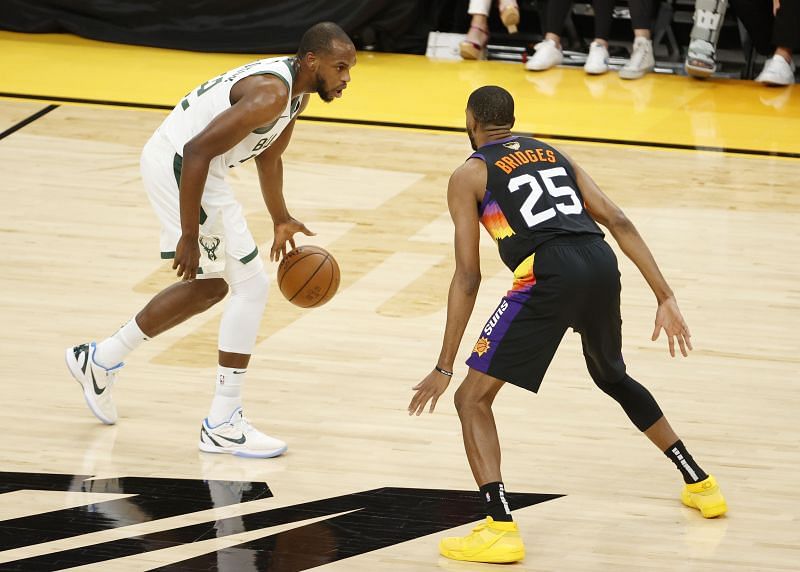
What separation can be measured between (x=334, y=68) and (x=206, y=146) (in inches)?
21.0

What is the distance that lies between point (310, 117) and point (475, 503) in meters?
5.27

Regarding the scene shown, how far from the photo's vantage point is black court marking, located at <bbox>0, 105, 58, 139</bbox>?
875 cm

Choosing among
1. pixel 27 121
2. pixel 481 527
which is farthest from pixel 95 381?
pixel 27 121

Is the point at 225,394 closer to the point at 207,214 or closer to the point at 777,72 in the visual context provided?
the point at 207,214

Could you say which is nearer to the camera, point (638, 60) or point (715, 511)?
point (715, 511)

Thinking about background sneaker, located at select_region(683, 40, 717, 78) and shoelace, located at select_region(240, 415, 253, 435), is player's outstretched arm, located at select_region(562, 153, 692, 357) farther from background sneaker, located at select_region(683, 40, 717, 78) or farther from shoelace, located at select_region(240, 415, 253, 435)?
background sneaker, located at select_region(683, 40, 717, 78)

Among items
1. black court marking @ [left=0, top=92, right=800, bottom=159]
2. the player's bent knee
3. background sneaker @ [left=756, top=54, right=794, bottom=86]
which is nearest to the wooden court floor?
black court marking @ [left=0, top=92, right=800, bottom=159]

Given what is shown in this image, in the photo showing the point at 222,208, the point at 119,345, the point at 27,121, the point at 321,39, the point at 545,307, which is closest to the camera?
the point at 545,307

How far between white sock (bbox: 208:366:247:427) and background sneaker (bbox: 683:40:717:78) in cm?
647

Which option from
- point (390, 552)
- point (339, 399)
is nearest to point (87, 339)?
point (339, 399)

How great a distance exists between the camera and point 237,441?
15.8ft

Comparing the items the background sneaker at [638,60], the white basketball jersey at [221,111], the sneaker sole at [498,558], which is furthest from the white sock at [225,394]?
the background sneaker at [638,60]

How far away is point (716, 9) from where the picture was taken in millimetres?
10148

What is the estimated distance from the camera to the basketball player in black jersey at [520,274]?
4.04 meters
